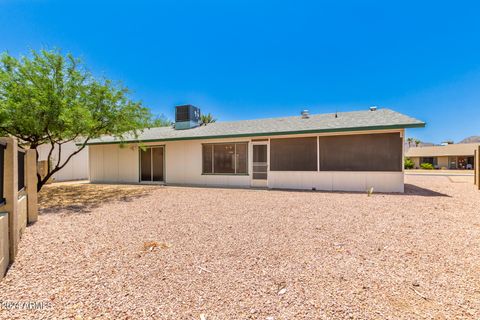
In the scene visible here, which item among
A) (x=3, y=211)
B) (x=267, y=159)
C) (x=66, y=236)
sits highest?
(x=267, y=159)

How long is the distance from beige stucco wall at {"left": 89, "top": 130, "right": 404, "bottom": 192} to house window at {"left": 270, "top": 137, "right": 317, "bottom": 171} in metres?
0.32

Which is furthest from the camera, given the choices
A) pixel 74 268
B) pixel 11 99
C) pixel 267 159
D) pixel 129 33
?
pixel 129 33

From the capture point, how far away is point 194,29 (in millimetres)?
13625

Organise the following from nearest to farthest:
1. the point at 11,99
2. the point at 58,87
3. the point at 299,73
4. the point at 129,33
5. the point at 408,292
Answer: the point at 408,292, the point at 11,99, the point at 58,87, the point at 129,33, the point at 299,73

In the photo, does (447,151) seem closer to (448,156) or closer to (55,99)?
(448,156)

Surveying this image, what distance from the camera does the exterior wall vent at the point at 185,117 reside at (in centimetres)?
1496

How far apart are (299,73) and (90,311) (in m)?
19.9

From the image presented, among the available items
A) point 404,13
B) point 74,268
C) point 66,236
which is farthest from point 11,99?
point 404,13

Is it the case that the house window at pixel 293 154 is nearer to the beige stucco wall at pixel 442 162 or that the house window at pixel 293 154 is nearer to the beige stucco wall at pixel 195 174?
the beige stucco wall at pixel 195 174

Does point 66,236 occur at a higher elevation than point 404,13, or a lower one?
lower

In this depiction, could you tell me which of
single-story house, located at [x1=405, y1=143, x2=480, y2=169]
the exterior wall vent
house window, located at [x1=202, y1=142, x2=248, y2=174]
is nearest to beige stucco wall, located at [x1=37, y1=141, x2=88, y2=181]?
the exterior wall vent

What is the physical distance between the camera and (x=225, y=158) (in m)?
11.7

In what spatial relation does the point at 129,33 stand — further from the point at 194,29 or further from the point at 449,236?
the point at 449,236

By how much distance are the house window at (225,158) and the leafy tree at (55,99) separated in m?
4.10
